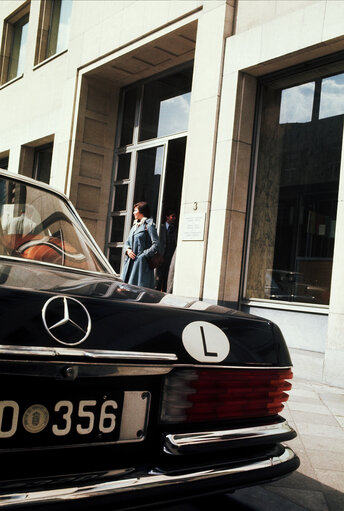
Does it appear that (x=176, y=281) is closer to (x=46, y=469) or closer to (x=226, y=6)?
(x=226, y=6)

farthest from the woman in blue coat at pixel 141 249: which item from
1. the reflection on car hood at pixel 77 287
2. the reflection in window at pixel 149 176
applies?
the reflection on car hood at pixel 77 287

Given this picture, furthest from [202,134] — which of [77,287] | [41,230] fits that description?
[77,287]

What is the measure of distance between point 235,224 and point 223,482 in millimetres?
6199

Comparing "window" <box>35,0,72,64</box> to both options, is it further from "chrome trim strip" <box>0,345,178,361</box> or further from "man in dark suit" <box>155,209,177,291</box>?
"chrome trim strip" <box>0,345,178,361</box>

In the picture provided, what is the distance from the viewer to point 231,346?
A: 1.96 m

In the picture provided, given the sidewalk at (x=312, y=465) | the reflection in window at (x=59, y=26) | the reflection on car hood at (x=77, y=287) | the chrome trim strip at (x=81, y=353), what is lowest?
the sidewalk at (x=312, y=465)

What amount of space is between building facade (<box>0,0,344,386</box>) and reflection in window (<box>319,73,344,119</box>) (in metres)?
0.01

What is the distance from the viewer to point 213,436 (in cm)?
187

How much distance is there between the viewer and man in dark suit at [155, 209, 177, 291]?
10031mm

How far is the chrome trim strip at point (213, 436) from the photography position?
1791 millimetres

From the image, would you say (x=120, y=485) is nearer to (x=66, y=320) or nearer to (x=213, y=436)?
(x=213, y=436)

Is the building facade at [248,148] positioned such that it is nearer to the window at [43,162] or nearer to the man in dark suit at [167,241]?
the man in dark suit at [167,241]

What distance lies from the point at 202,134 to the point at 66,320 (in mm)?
7044

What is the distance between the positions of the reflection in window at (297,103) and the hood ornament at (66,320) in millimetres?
6646
